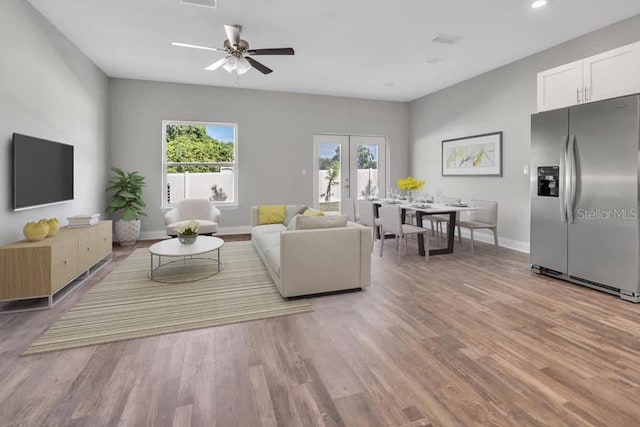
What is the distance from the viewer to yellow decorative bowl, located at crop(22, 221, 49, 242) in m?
3.22

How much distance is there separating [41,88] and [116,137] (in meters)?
2.53

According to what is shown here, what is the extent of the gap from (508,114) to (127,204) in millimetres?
6697

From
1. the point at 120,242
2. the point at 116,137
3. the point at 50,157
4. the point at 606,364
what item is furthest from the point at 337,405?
the point at 116,137

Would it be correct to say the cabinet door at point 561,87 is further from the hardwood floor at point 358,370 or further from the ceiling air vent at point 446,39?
the hardwood floor at point 358,370

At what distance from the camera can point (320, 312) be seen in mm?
3037

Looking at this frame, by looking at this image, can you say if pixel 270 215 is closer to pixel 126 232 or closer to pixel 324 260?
pixel 324 260

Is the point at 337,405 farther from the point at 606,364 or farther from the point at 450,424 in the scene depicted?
the point at 606,364

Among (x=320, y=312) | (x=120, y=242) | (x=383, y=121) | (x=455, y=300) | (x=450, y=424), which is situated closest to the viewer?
(x=450, y=424)

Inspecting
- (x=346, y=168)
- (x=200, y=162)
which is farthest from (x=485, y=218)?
(x=200, y=162)

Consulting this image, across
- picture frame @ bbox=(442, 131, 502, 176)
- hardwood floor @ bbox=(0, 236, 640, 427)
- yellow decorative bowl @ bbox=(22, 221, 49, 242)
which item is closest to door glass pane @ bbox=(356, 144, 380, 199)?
picture frame @ bbox=(442, 131, 502, 176)

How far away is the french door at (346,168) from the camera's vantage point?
25.5ft

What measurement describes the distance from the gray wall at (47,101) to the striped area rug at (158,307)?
1155mm

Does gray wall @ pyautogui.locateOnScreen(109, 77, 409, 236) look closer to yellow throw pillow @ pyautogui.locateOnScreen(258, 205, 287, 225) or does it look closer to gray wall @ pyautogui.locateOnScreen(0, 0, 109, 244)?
gray wall @ pyautogui.locateOnScreen(0, 0, 109, 244)

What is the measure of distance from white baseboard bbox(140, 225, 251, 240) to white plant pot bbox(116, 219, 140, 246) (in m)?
0.50
